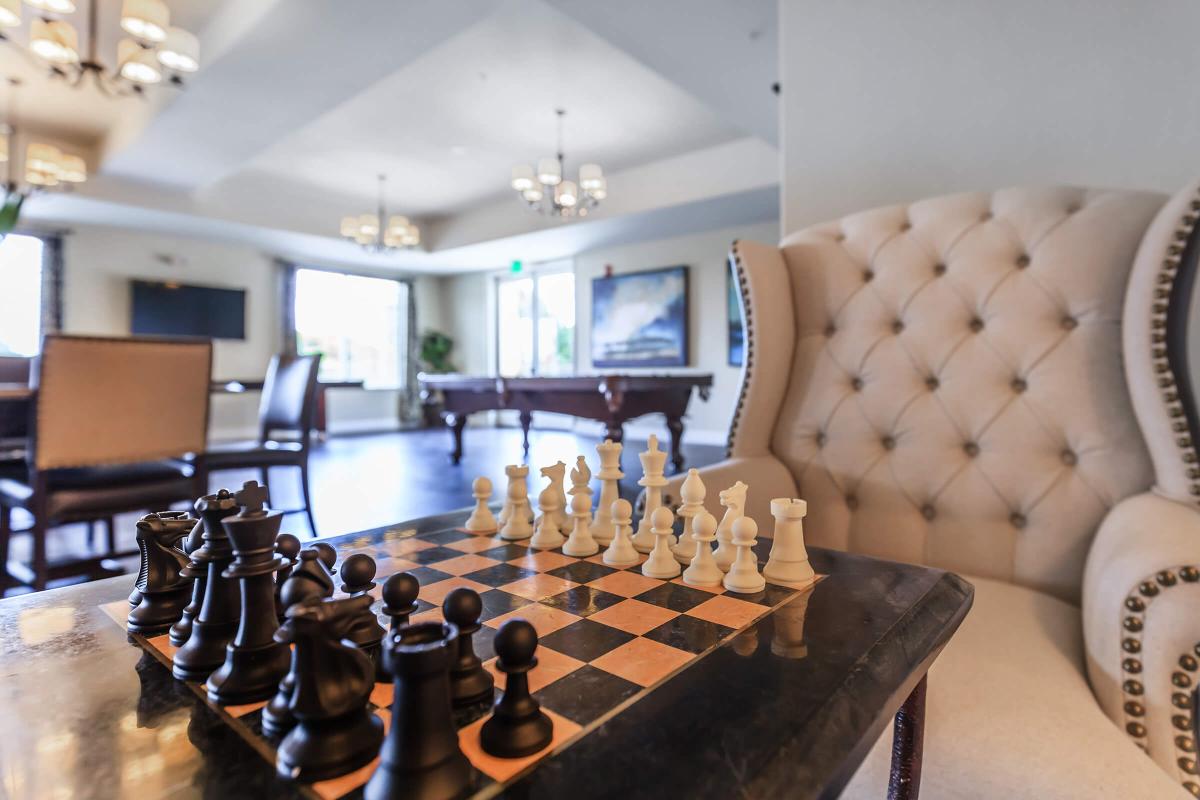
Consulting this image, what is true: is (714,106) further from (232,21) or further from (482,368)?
(482,368)

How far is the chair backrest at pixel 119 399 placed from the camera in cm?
197

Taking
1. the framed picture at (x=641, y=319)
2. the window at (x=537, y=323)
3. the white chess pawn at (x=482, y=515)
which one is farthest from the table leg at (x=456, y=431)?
the white chess pawn at (x=482, y=515)

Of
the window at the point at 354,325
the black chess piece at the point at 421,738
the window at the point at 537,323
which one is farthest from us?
the window at the point at 537,323

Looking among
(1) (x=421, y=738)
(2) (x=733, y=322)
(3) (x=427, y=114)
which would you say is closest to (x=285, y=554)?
(1) (x=421, y=738)

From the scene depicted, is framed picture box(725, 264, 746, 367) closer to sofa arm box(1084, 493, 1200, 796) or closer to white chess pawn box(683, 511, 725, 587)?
sofa arm box(1084, 493, 1200, 796)

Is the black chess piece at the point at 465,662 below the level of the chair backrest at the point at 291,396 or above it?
below

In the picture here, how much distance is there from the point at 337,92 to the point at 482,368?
6380mm

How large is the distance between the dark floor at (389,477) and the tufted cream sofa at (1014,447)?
79cm

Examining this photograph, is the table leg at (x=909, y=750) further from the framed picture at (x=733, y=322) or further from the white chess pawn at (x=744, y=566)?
the framed picture at (x=733, y=322)

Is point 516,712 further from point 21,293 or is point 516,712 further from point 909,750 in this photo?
point 21,293

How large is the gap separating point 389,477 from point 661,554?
179 inches

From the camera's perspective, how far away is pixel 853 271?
1.47 meters

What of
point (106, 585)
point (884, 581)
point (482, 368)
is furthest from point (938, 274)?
point (482, 368)

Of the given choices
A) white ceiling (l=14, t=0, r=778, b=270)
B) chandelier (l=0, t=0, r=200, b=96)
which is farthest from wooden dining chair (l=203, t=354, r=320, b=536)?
white ceiling (l=14, t=0, r=778, b=270)
